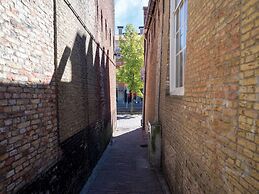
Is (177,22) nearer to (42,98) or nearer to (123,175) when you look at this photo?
(42,98)

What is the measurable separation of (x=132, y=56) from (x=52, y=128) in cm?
2541

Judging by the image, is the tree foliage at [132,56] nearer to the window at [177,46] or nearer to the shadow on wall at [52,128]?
the shadow on wall at [52,128]

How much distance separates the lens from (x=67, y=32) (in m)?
5.86

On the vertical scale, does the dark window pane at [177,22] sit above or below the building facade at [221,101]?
above

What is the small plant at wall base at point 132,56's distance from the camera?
29484 mm

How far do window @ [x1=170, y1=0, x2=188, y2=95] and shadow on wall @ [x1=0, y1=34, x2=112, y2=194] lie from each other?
94.3 inches

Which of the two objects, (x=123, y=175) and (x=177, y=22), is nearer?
(x=177, y=22)

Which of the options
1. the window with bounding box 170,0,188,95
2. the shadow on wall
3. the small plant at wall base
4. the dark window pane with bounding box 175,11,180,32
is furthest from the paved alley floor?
the small plant at wall base

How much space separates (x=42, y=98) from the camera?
423 centimetres

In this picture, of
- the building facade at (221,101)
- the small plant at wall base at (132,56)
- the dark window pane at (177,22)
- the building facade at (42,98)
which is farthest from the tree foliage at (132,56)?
the building facade at (221,101)

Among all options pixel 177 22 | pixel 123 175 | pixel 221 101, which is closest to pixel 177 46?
pixel 177 22

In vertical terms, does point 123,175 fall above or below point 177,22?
below

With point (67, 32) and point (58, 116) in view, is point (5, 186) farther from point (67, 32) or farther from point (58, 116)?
point (67, 32)

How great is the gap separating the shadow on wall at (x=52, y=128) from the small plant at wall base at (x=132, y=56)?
2147 cm
